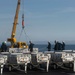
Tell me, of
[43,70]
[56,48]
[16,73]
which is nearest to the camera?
[16,73]

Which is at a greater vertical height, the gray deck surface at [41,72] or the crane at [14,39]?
the crane at [14,39]

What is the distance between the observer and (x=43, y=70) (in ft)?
119

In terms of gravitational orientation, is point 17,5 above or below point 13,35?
above

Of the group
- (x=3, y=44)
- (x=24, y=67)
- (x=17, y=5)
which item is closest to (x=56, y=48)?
(x=3, y=44)

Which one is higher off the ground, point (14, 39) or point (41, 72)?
point (14, 39)

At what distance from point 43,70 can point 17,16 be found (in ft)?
83.6

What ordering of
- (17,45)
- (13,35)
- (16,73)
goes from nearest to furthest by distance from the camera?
(16,73), (17,45), (13,35)

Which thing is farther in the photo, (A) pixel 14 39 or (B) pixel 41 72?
(A) pixel 14 39

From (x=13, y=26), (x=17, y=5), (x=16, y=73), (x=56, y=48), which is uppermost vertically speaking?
(x=17, y=5)

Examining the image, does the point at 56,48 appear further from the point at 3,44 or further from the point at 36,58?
the point at 36,58

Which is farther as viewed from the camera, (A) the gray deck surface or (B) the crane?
(B) the crane

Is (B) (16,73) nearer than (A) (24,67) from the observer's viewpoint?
Yes

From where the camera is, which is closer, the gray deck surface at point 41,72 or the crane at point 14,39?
the gray deck surface at point 41,72

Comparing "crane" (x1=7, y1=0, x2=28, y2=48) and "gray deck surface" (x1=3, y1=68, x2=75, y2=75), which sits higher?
"crane" (x1=7, y1=0, x2=28, y2=48)
